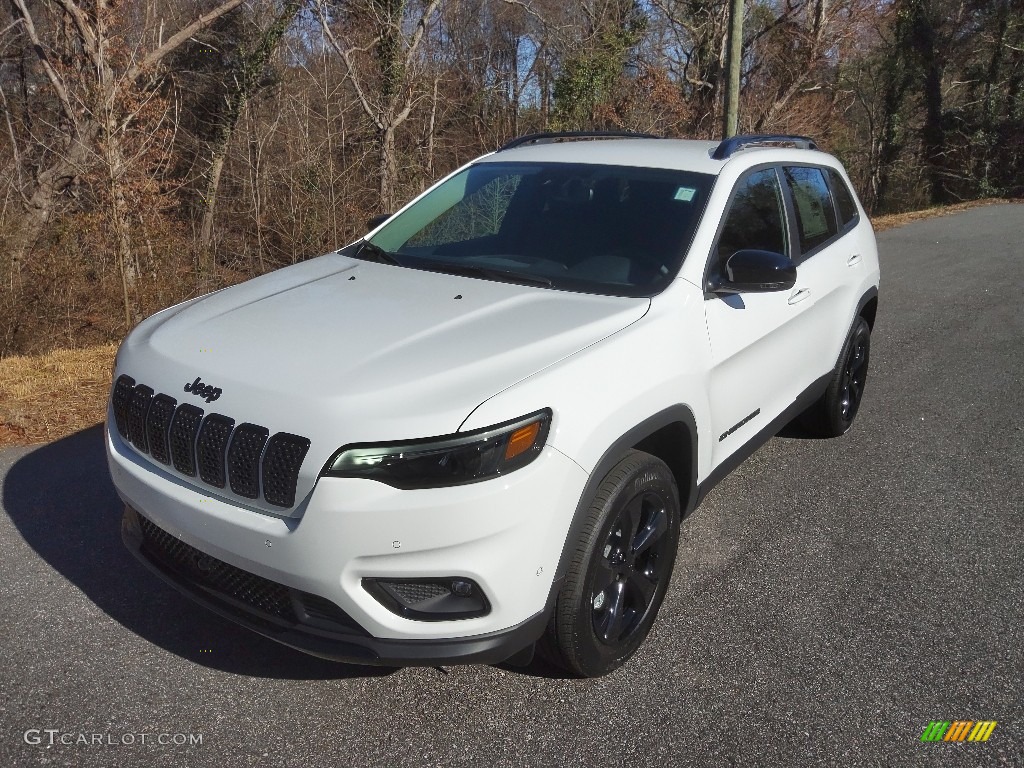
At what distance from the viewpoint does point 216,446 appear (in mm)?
2707

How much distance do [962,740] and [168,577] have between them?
264cm

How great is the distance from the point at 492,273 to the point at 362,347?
96 centimetres

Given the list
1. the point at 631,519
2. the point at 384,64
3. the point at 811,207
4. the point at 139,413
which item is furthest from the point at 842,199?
the point at 384,64

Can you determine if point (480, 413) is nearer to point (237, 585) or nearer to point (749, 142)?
point (237, 585)

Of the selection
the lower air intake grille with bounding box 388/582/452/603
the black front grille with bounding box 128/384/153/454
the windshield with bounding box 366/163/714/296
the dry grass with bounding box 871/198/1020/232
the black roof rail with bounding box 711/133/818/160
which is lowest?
the dry grass with bounding box 871/198/1020/232

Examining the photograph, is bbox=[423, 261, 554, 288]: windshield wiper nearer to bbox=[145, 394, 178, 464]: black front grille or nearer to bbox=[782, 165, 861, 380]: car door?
bbox=[145, 394, 178, 464]: black front grille

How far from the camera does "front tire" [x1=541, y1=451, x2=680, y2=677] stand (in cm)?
281

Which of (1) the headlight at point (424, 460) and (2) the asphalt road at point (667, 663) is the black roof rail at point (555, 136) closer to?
(2) the asphalt road at point (667, 663)

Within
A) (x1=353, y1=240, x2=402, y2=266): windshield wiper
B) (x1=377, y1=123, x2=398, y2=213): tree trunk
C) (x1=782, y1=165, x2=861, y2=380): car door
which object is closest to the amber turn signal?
(x1=353, y1=240, x2=402, y2=266): windshield wiper

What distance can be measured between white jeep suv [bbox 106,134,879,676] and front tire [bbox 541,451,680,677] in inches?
0.4

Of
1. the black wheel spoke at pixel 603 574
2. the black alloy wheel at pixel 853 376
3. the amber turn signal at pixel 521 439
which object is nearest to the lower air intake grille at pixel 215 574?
the amber turn signal at pixel 521 439

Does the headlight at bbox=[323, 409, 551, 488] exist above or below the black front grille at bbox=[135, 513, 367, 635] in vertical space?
above

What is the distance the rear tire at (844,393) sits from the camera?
5.14 metres

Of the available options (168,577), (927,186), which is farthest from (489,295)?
(927,186)
